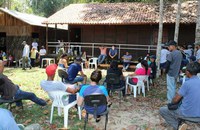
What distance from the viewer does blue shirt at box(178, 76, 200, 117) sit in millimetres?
4250

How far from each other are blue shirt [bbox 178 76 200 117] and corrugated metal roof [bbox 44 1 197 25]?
10905 millimetres

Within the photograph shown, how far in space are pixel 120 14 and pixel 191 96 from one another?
42.8 feet

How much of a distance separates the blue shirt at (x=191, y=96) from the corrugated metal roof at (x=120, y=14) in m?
10.9

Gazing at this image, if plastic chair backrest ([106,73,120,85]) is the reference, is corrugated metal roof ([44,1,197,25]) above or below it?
above

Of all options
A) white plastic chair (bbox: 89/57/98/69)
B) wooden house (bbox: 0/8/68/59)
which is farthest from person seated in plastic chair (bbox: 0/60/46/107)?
wooden house (bbox: 0/8/68/59)

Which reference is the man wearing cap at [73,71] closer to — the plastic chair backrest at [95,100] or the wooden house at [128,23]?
the plastic chair backrest at [95,100]

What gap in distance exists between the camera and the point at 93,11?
1806 cm

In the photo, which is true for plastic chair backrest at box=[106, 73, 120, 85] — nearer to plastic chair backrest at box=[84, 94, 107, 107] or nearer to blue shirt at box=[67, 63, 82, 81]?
blue shirt at box=[67, 63, 82, 81]

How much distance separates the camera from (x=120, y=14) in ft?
54.8

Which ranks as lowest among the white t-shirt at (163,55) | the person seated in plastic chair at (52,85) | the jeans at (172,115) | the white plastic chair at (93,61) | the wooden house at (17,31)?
the jeans at (172,115)

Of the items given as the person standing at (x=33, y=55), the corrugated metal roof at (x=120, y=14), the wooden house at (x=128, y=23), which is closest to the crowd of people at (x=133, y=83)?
the corrugated metal roof at (x=120, y=14)

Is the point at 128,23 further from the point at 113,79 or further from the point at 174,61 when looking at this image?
the point at 174,61

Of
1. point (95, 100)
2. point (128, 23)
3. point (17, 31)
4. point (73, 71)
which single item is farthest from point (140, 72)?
point (17, 31)

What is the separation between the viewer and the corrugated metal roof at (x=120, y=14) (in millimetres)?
15173
